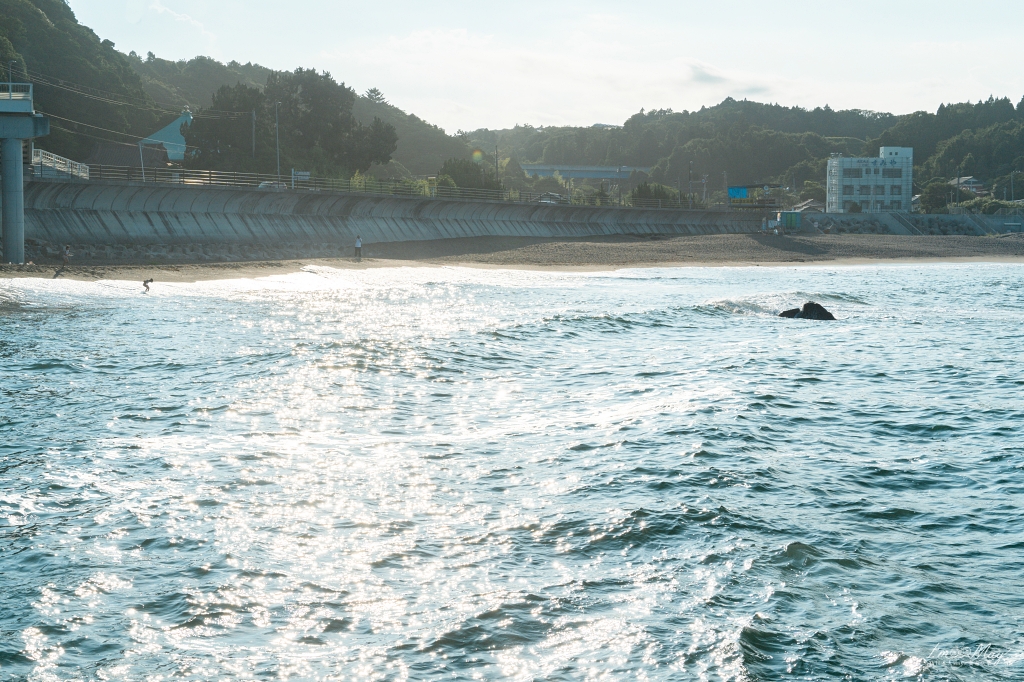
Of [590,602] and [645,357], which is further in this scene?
[645,357]

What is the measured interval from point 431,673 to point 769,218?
99.9 metres

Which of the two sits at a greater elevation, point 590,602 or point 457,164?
point 457,164

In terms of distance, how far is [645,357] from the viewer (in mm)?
20578

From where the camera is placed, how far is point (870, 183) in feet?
481

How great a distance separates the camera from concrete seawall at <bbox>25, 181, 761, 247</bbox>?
136ft

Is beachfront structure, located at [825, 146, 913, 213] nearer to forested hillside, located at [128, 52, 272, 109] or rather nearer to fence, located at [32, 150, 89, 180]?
forested hillside, located at [128, 52, 272, 109]

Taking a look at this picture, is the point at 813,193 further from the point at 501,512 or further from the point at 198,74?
the point at 501,512

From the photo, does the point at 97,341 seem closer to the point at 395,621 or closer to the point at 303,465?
the point at 303,465

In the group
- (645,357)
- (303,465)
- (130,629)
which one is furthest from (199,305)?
(130,629)

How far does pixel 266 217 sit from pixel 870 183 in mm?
122587

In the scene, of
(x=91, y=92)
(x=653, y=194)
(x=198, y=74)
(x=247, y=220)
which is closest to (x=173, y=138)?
(x=91, y=92)

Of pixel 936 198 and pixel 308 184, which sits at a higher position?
pixel 936 198

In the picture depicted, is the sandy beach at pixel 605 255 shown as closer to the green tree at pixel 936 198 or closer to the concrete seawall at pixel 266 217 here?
the concrete seawall at pixel 266 217

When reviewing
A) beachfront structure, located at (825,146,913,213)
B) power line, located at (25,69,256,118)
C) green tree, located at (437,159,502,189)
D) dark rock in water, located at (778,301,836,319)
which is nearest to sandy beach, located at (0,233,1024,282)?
green tree, located at (437,159,502,189)
